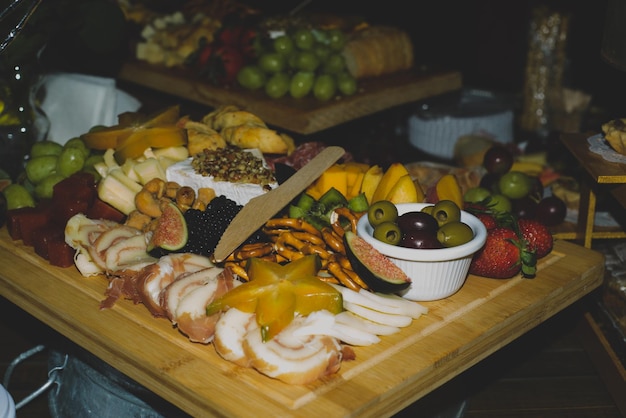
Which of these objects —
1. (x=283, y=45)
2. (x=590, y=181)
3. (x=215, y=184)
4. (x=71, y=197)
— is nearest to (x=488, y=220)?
(x=590, y=181)

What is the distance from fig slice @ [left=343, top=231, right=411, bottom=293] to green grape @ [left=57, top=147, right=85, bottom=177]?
1006mm

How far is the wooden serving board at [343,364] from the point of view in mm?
1429

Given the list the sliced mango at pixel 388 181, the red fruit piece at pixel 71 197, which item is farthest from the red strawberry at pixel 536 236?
the red fruit piece at pixel 71 197

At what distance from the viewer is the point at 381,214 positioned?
69.2 inches

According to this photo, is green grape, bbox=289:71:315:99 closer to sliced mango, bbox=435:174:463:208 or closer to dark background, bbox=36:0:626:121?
dark background, bbox=36:0:626:121

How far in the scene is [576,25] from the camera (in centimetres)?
424

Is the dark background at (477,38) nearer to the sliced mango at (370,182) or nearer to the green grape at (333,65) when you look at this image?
the green grape at (333,65)

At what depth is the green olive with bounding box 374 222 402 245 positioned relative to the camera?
1.71 metres

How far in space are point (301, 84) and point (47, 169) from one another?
1.22 meters

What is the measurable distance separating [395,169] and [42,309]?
935 millimetres

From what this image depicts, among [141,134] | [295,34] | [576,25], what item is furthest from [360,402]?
[576,25]

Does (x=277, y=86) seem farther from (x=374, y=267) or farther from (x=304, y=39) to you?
(x=374, y=267)

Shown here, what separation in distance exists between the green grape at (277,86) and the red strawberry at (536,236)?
1540 millimetres

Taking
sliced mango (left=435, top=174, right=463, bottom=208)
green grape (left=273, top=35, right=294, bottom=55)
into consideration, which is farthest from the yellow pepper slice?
green grape (left=273, top=35, right=294, bottom=55)
